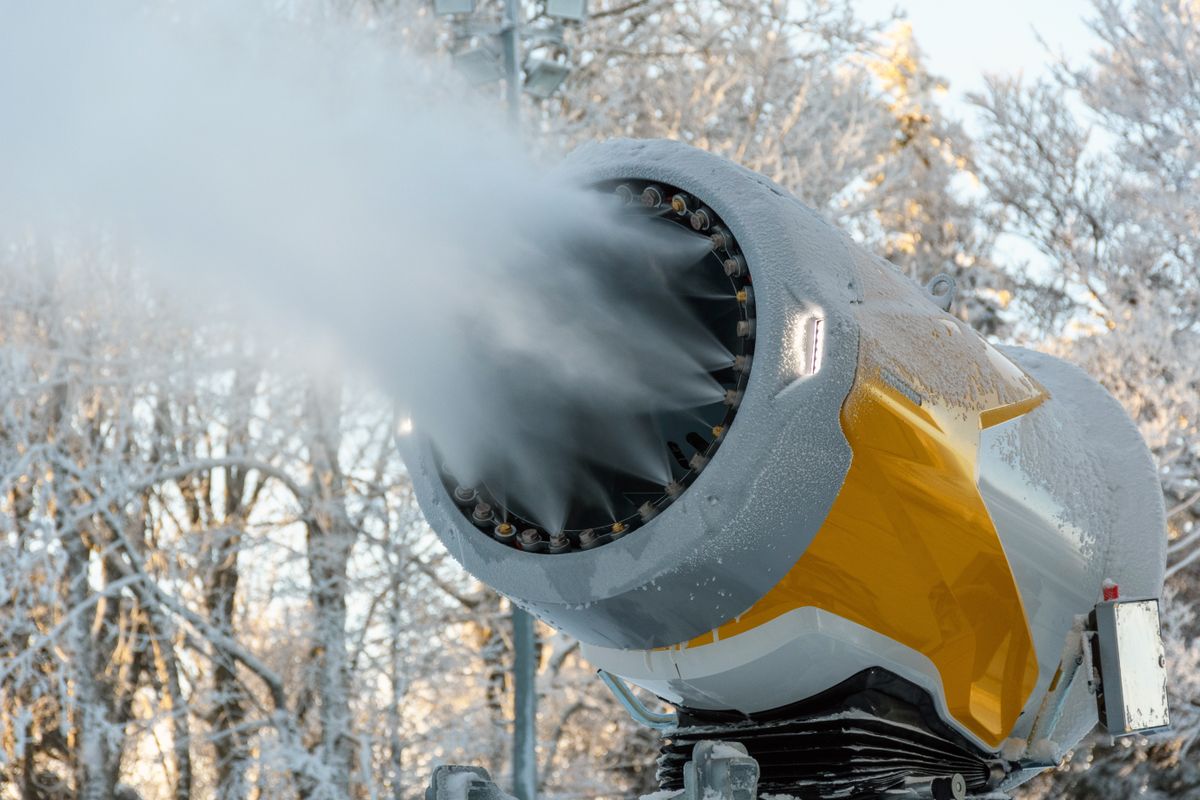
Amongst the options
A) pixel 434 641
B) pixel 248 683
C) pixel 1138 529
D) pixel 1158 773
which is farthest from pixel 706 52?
pixel 1138 529

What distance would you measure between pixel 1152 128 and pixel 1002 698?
1517 cm

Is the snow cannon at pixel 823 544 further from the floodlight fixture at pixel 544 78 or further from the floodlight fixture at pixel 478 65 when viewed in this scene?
the floodlight fixture at pixel 544 78

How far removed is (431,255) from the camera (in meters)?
2.16

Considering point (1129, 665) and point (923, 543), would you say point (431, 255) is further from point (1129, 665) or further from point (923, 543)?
point (1129, 665)

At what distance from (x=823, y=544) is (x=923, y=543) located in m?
0.19

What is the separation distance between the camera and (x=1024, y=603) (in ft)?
8.14

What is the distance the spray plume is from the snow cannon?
0.07 meters

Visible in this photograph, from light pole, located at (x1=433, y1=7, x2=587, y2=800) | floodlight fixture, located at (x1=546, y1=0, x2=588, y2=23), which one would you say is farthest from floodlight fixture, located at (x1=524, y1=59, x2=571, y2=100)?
floodlight fixture, located at (x1=546, y1=0, x2=588, y2=23)

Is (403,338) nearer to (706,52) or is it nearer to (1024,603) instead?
(1024,603)

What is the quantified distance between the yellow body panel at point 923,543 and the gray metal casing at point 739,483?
0.05 m

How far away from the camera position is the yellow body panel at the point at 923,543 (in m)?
2.22

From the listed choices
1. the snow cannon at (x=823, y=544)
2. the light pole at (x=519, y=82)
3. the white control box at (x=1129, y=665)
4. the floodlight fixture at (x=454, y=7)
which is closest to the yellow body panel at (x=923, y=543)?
the snow cannon at (x=823, y=544)

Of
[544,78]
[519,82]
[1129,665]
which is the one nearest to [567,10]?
[544,78]

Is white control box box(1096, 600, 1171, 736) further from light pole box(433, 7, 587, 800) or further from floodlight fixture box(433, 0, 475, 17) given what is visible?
floodlight fixture box(433, 0, 475, 17)
